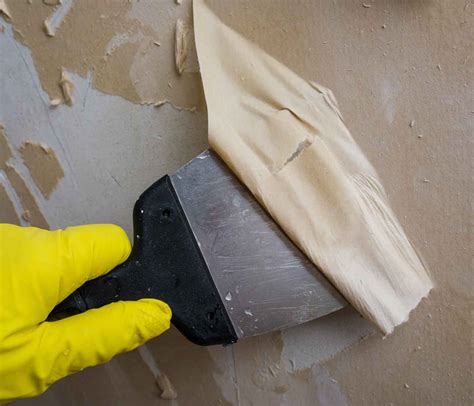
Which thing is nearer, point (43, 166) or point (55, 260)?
point (55, 260)

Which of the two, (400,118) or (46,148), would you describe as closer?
(400,118)

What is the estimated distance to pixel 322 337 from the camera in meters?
0.79

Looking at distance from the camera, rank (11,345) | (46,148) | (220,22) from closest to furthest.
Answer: (11,345) < (220,22) < (46,148)

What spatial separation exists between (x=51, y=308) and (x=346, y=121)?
0.48m

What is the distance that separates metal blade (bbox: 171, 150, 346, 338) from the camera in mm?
706

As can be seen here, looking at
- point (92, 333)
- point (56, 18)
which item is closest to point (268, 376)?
point (92, 333)

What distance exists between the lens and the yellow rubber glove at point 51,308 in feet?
2.14

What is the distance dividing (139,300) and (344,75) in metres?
0.43

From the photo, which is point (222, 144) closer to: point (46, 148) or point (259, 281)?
point (259, 281)

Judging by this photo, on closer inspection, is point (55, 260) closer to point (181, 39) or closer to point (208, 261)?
point (208, 261)

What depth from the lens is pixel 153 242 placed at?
2.32 ft

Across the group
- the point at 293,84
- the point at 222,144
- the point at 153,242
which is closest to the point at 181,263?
the point at 153,242

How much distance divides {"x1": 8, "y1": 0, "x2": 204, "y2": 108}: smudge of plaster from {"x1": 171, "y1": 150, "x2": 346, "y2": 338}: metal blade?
0.16 metres

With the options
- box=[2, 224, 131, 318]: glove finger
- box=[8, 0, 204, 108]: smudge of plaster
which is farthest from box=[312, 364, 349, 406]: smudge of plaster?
box=[8, 0, 204, 108]: smudge of plaster
